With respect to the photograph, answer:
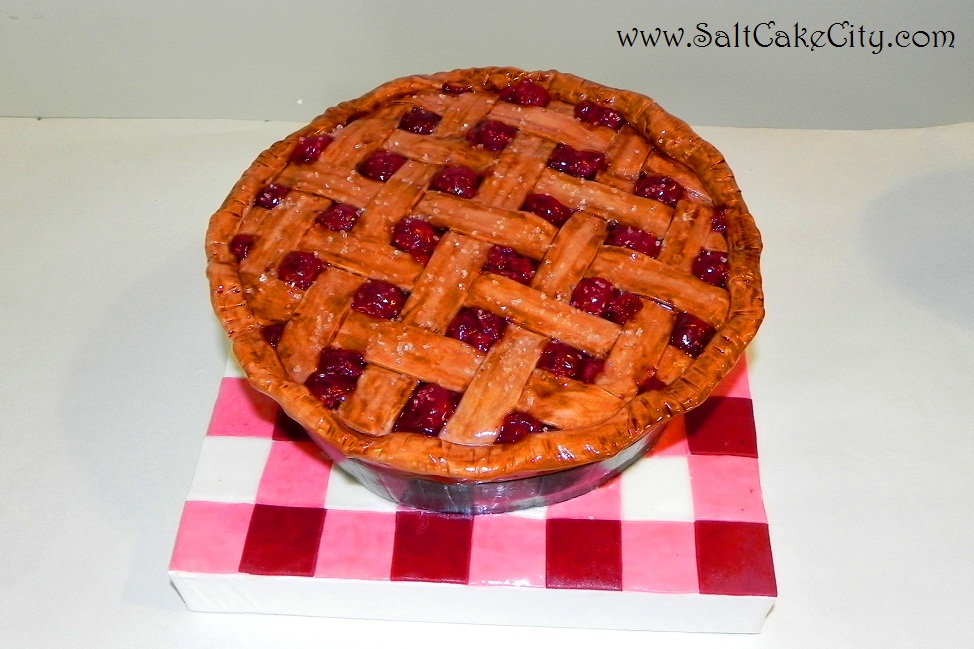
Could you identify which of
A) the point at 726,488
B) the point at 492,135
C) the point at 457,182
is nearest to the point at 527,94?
the point at 492,135

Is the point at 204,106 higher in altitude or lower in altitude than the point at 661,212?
lower

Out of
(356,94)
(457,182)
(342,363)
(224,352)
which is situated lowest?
(224,352)

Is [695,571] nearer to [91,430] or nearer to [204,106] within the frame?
[91,430]

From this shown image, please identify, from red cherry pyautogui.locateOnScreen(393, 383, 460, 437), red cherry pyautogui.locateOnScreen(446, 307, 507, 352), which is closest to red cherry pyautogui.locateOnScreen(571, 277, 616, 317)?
red cherry pyautogui.locateOnScreen(446, 307, 507, 352)

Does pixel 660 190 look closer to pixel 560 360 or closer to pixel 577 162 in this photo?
pixel 577 162

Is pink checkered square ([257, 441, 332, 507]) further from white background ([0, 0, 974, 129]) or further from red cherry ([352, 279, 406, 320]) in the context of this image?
white background ([0, 0, 974, 129])

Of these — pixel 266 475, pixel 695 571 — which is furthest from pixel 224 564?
pixel 695 571
